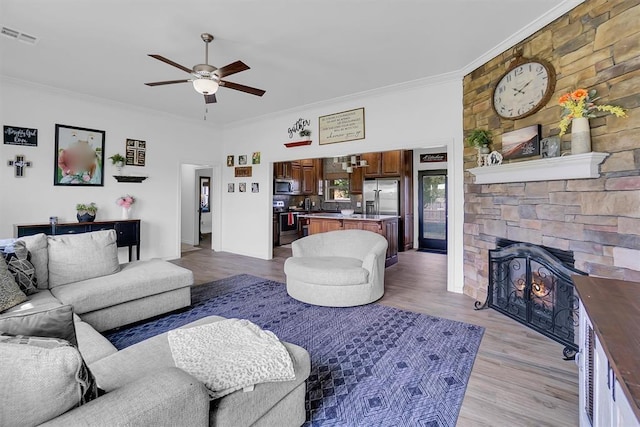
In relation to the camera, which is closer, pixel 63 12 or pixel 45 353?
pixel 45 353

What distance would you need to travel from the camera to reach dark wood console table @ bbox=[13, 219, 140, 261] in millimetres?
4328

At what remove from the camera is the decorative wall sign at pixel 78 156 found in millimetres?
4785

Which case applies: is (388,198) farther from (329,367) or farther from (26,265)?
(26,265)

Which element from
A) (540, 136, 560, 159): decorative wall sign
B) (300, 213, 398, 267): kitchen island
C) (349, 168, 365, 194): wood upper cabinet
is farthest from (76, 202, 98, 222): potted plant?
(540, 136, 560, 159): decorative wall sign

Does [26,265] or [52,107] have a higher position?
[52,107]

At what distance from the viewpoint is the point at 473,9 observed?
2697 millimetres

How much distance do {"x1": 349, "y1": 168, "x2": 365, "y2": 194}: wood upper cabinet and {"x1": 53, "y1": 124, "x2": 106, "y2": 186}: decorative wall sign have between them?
549 centimetres

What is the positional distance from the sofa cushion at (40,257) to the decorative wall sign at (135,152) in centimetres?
315

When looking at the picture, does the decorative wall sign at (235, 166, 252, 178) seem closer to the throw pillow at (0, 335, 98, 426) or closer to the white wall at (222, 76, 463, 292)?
the white wall at (222, 76, 463, 292)

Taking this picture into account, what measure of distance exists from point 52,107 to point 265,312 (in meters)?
4.69

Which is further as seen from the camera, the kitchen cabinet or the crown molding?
the crown molding

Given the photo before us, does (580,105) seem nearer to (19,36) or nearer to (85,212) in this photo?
(19,36)

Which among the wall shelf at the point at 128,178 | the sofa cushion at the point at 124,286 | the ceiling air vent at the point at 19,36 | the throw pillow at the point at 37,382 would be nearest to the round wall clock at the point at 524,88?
the throw pillow at the point at 37,382

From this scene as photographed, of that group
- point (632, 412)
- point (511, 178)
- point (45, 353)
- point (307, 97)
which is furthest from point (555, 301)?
point (307, 97)
